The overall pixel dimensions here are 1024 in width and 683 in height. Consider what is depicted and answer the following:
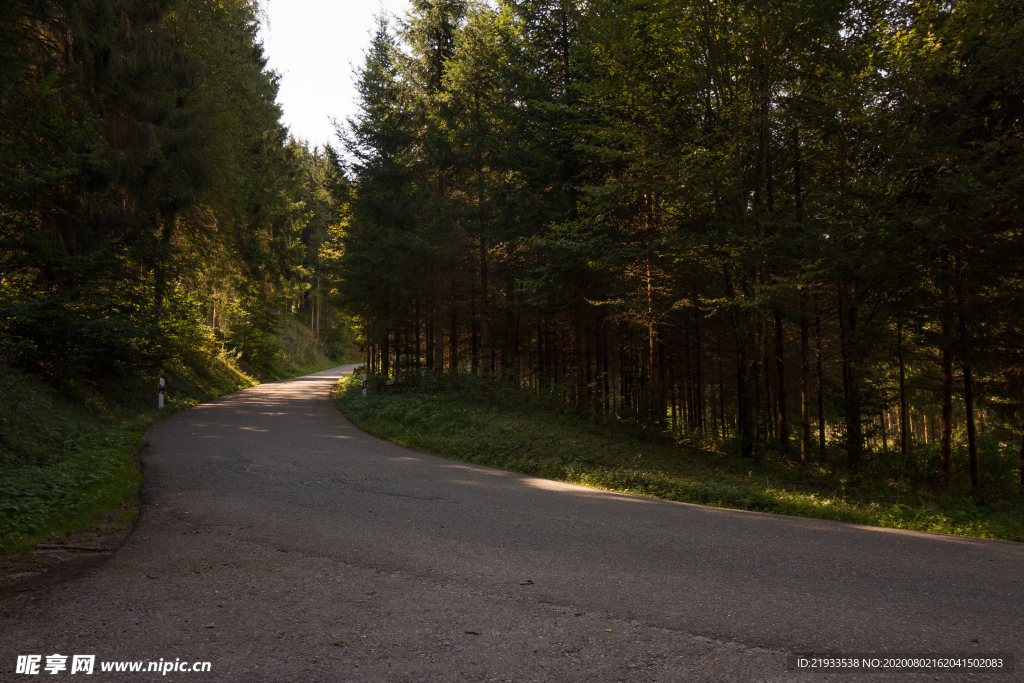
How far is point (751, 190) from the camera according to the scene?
14.1m

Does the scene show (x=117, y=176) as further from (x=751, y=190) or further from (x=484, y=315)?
(x=751, y=190)

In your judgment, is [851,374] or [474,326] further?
[474,326]

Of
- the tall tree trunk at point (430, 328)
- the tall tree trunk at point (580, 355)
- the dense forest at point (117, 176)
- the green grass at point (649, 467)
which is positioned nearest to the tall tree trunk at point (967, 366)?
the green grass at point (649, 467)

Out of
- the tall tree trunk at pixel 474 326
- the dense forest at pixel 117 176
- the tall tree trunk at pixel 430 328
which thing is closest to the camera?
the dense forest at pixel 117 176

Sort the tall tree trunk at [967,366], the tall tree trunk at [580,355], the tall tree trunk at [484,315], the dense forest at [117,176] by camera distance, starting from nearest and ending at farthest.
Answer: the dense forest at [117,176] < the tall tree trunk at [967,366] < the tall tree trunk at [580,355] < the tall tree trunk at [484,315]

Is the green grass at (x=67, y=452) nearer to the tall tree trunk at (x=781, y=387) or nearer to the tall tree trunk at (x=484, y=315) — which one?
the tall tree trunk at (x=484, y=315)

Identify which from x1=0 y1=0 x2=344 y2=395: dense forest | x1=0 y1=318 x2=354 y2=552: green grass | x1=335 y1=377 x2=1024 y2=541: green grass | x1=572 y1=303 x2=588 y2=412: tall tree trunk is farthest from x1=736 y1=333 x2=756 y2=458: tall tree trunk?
x1=0 y1=0 x2=344 y2=395: dense forest

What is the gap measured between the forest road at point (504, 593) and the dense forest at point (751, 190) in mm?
7129

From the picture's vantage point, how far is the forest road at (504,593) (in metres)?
3.49

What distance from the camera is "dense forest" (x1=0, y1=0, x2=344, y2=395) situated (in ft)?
38.8

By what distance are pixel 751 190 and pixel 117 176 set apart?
1711cm

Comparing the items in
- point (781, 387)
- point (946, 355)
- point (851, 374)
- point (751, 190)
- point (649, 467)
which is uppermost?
point (751, 190)

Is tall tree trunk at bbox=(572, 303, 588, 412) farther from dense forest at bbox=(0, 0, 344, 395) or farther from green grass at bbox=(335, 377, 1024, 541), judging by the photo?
dense forest at bbox=(0, 0, 344, 395)

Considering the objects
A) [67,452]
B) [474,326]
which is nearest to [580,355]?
[474,326]
